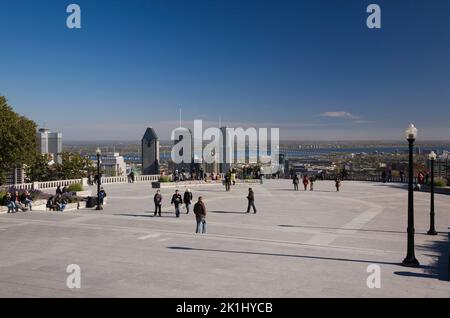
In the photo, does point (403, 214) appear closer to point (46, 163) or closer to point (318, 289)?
point (318, 289)

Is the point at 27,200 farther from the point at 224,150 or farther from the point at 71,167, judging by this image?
the point at 224,150

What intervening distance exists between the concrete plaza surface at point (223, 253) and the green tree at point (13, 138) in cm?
1241

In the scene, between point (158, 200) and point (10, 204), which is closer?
point (158, 200)

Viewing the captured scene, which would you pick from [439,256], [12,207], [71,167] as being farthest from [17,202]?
[71,167]

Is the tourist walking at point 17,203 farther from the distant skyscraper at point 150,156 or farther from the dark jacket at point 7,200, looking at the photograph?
the distant skyscraper at point 150,156

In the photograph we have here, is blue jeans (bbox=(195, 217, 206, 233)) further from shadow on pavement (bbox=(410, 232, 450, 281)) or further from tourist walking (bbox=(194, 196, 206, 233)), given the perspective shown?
shadow on pavement (bbox=(410, 232, 450, 281))

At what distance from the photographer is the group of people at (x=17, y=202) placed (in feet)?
76.6

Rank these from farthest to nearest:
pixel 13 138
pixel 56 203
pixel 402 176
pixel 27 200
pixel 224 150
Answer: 1. pixel 224 150
2. pixel 402 176
3. pixel 13 138
4. pixel 56 203
5. pixel 27 200

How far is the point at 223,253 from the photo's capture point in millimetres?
14297

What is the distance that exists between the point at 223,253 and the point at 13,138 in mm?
25658

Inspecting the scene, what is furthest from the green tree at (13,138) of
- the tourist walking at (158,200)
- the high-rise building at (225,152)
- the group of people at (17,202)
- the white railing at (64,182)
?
the high-rise building at (225,152)

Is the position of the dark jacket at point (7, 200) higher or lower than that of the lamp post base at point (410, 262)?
higher

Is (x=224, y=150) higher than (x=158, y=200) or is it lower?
higher
